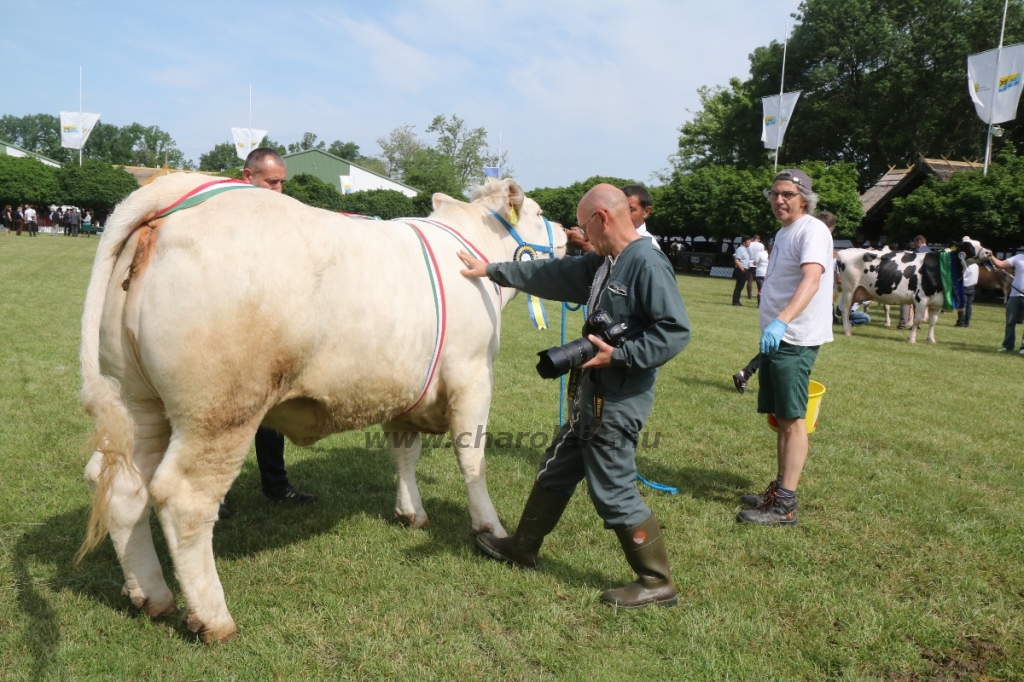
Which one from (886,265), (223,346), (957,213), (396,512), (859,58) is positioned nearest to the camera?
(223,346)

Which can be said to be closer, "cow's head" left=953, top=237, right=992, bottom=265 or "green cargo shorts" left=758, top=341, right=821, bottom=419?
"green cargo shorts" left=758, top=341, right=821, bottom=419

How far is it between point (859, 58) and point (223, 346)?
43.2m

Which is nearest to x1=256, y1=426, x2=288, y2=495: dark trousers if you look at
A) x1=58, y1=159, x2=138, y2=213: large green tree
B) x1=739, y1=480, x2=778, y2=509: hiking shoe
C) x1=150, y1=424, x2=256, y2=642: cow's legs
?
x1=150, y1=424, x2=256, y2=642: cow's legs

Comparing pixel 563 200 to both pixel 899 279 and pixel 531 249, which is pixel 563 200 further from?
pixel 531 249

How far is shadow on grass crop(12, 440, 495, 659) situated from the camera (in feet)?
10.6

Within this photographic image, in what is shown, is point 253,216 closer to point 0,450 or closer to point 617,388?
point 617,388

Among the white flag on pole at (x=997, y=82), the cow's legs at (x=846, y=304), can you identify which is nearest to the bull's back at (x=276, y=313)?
the cow's legs at (x=846, y=304)

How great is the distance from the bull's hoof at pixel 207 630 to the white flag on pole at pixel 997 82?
1017 inches

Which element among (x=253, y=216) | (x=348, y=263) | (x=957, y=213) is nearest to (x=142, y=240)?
(x=253, y=216)

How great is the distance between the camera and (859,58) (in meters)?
37.9

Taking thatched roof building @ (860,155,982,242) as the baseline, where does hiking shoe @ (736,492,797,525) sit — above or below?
Answer: below

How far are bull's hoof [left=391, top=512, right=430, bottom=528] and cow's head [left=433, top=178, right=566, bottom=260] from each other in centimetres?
173

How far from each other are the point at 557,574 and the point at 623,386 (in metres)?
1.20

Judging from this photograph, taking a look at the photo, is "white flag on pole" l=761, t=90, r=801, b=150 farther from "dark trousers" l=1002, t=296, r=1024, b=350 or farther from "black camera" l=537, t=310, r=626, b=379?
"black camera" l=537, t=310, r=626, b=379
